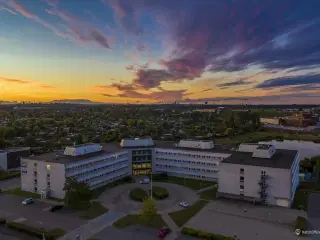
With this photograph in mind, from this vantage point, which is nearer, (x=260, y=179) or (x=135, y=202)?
(x=260, y=179)

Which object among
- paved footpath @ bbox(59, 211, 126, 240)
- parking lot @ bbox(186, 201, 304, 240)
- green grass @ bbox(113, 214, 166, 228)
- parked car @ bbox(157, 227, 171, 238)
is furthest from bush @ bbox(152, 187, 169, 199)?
parked car @ bbox(157, 227, 171, 238)

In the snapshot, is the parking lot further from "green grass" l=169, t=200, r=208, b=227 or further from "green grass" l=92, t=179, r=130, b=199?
"green grass" l=92, t=179, r=130, b=199

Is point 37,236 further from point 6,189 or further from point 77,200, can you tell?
point 6,189

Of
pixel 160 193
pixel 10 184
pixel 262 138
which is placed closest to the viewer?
pixel 160 193

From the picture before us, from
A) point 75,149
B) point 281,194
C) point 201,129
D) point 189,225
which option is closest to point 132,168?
point 75,149

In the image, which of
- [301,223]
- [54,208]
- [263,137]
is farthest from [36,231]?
[263,137]

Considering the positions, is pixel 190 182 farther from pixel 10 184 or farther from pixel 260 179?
pixel 10 184
